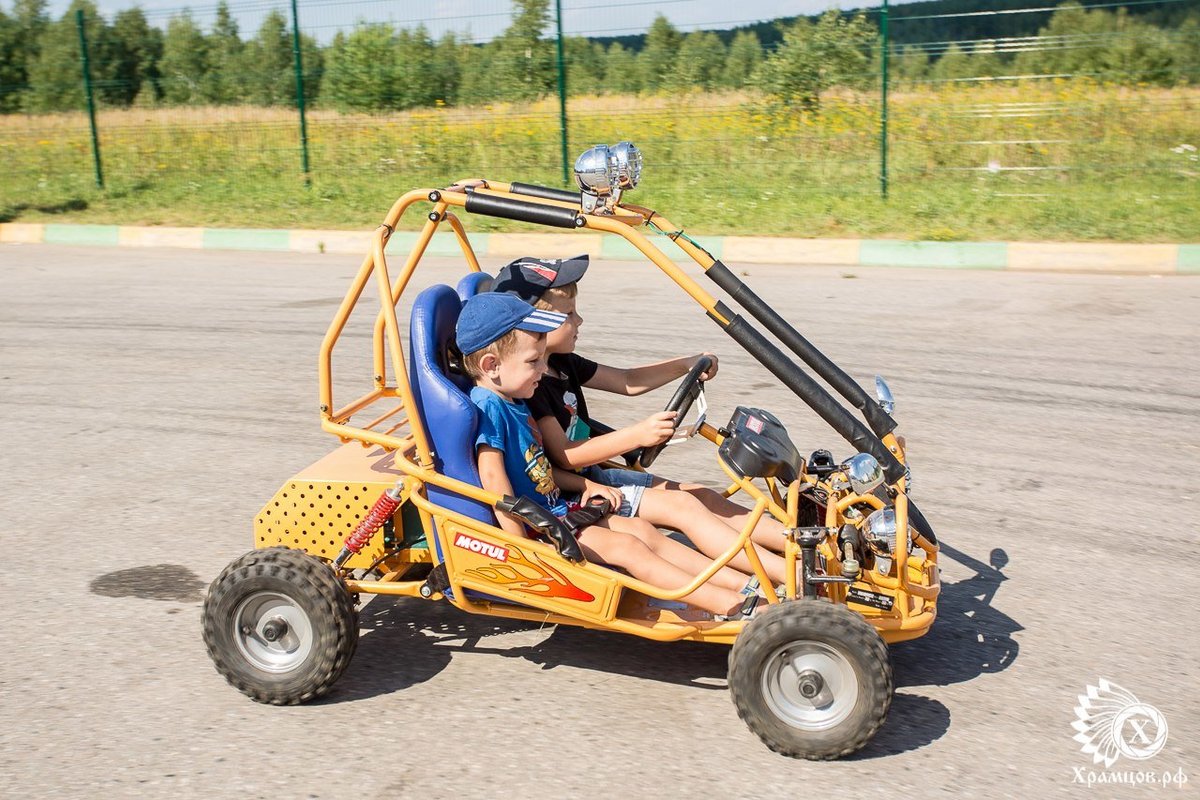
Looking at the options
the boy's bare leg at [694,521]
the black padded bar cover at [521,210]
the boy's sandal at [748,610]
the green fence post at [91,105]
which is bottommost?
the boy's sandal at [748,610]

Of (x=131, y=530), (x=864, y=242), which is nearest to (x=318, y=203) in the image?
(x=864, y=242)

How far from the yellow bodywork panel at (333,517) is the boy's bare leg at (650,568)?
0.57 metres

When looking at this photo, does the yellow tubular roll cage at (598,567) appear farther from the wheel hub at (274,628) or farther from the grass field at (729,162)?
the grass field at (729,162)

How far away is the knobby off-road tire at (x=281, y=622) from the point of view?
3.17 meters

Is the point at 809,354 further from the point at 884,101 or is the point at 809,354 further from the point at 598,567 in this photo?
the point at 884,101

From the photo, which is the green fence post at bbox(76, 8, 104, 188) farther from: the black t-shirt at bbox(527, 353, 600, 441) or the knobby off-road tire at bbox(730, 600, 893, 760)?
the knobby off-road tire at bbox(730, 600, 893, 760)

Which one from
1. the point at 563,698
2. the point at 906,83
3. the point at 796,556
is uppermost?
the point at 906,83

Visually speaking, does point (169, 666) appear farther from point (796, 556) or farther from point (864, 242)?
point (864, 242)

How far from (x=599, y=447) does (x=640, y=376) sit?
2.00 ft

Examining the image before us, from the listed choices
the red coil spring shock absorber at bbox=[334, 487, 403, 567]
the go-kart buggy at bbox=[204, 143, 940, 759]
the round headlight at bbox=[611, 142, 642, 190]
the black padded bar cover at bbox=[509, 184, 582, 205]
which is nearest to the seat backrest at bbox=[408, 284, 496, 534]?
the go-kart buggy at bbox=[204, 143, 940, 759]

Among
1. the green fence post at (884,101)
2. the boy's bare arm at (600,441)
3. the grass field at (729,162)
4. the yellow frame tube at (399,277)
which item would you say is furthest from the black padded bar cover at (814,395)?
the green fence post at (884,101)

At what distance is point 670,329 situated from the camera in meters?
7.42

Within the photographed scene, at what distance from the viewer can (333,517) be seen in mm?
3486

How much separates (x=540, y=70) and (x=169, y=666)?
34.1 feet
